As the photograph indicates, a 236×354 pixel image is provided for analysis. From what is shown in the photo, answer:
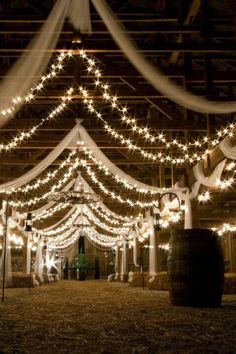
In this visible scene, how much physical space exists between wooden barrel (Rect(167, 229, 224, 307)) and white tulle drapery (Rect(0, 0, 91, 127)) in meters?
3.32

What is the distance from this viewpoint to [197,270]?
5.34 meters

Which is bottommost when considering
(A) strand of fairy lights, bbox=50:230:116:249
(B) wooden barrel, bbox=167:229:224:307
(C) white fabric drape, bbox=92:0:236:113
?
Result: (B) wooden barrel, bbox=167:229:224:307

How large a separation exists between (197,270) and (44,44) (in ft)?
12.7

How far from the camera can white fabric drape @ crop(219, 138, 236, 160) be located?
5.84 m

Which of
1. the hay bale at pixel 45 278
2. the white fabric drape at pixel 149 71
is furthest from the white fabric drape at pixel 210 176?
the hay bale at pixel 45 278

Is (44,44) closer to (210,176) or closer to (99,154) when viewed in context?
(99,154)

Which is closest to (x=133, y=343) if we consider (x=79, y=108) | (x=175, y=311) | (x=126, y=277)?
(x=175, y=311)

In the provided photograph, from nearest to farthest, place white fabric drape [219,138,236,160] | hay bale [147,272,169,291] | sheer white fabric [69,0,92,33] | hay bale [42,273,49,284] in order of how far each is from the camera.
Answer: white fabric drape [219,138,236,160] < sheer white fabric [69,0,92,33] < hay bale [147,272,169,291] < hay bale [42,273,49,284]

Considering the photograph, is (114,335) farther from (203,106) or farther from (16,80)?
(16,80)

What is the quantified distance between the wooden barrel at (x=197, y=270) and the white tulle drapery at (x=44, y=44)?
10.9 feet

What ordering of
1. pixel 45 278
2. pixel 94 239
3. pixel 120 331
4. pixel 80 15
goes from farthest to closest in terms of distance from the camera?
pixel 94 239
pixel 45 278
pixel 80 15
pixel 120 331

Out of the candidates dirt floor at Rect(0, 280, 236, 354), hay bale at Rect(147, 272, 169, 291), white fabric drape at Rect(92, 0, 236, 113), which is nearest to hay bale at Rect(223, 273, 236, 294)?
hay bale at Rect(147, 272, 169, 291)

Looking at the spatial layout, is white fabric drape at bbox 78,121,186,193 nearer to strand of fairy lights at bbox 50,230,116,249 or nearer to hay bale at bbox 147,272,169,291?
hay bale at bbox 147,272,169,291

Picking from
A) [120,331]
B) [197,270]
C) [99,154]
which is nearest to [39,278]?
[99,154]
